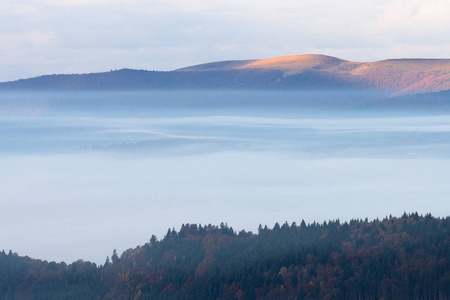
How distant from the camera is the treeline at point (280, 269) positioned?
66494 millimetres

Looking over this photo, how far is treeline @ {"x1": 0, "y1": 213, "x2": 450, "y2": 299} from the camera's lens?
218ft

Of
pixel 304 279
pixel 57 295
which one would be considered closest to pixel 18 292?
pixel 57 295

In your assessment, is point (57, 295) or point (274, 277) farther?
point (57, 295)

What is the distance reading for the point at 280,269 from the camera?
243 feet

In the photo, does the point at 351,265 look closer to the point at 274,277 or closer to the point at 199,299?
the point at 274,277

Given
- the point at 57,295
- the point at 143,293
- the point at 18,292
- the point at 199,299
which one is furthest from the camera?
the point at 18,292

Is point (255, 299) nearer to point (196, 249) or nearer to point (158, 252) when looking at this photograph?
point (196, 249)

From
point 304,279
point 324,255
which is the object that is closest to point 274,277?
point 304,279

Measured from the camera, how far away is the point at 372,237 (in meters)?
83.4

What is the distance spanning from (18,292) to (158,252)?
18.6m

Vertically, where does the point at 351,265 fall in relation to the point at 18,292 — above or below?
above

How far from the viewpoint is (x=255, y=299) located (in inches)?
2714

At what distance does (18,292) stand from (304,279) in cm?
3602

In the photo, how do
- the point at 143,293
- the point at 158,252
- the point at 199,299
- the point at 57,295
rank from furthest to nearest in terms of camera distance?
1. the point at 158,252
2. the point at 57,295
3. the point at 143,293
4. the point at 199,299
